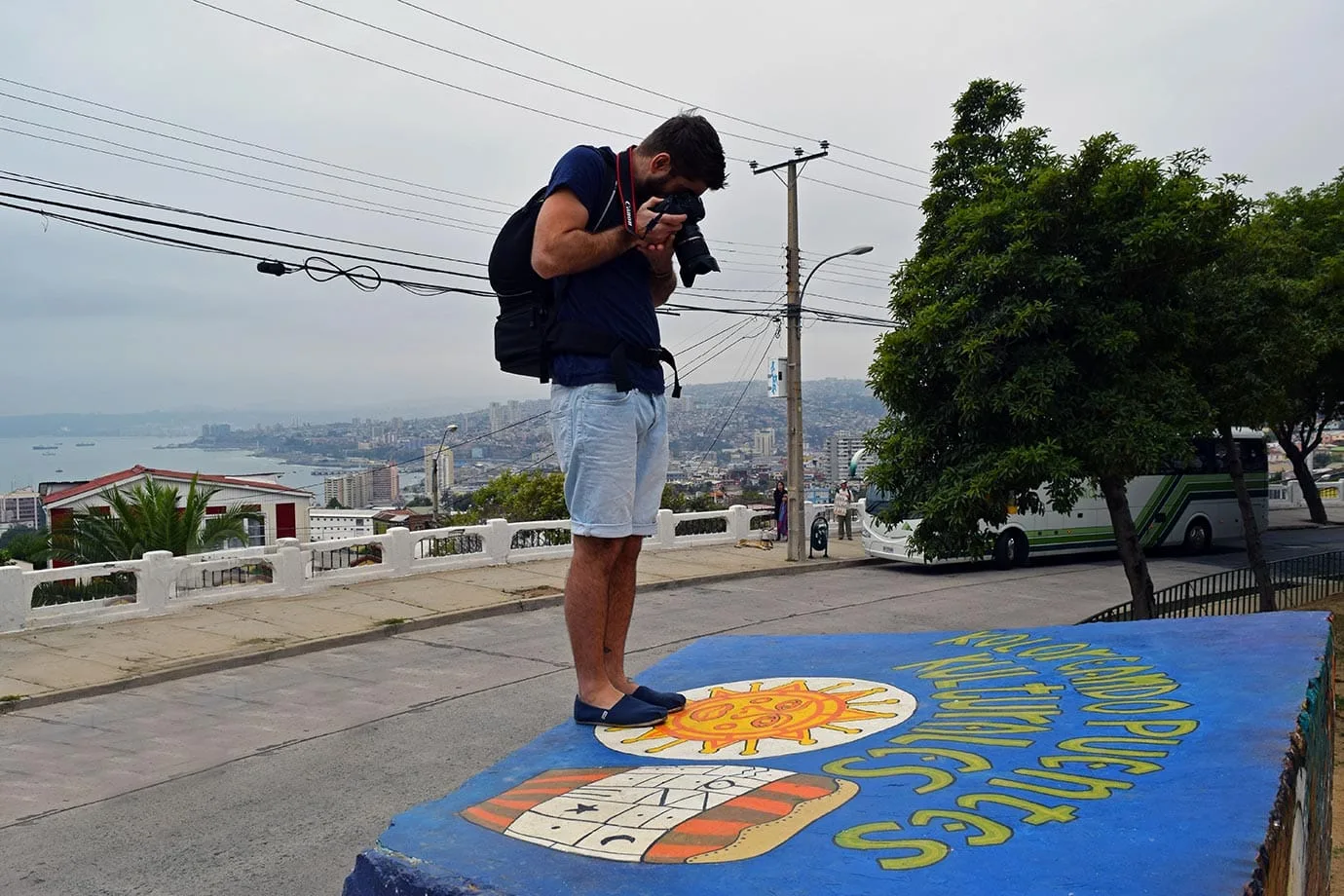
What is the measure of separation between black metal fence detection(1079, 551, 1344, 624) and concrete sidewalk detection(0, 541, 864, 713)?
285 inches

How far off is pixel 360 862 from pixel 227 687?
824 cm

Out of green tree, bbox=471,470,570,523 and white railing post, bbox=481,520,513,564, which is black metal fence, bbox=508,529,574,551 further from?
green tree, bbox=471,470,570,523

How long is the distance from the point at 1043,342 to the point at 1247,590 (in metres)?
6.16

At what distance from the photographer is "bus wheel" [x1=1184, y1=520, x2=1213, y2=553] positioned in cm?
2162

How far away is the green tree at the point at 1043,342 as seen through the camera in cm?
823

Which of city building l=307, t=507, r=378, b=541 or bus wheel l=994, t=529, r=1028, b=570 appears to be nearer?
bus wheel l=994, t=529, r=1028, b=570

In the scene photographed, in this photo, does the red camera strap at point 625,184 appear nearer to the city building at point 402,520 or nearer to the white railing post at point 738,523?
the white railing post at point 738,523

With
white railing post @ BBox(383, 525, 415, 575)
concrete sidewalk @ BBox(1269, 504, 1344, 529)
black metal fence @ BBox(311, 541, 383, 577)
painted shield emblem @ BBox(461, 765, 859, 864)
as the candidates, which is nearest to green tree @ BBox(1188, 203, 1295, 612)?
painted shield emblem @ BBox(461, 765, 859, 864)

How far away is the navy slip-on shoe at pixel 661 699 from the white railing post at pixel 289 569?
12.5m

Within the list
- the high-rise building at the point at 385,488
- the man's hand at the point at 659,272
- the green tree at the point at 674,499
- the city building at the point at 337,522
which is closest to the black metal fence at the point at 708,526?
the green tree at the point at 674,499

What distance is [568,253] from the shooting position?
2.76 m

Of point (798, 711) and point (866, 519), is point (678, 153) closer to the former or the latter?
point (798, 711)

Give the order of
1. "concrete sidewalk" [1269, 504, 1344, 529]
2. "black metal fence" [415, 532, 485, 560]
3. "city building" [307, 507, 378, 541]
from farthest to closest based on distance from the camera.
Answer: "city building" [307, 507, 378, 541], "concrete sidewalk" [1269, 504, 1344, 529], "black metal fence" [415, 532, 485, 560]

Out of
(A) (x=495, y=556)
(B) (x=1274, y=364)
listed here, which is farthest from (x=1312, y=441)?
(A) (x=495, y=556)
